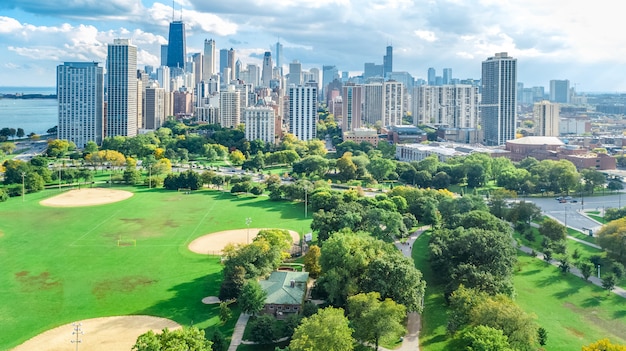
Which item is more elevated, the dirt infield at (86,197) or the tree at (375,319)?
the dirt infield at (86,197)

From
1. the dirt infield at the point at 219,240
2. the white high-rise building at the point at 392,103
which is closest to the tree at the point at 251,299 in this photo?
the dirt infield at the point at 219,240

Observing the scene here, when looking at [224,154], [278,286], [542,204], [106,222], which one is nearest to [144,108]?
[224,154]

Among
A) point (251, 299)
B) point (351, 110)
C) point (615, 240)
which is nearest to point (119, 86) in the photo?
point (351, 110)

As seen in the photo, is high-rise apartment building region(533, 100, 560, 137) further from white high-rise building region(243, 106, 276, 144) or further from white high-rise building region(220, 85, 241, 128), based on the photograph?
white high-rise building region(220, 85, 241, 128)

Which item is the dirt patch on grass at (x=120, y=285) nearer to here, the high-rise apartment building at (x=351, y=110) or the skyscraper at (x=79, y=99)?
the skyscraper at (x=79, y=99)

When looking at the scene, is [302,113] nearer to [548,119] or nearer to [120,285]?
[548,119]

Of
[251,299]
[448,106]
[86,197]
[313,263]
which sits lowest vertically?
[251,299]

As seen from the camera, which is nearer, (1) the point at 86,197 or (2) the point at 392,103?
(1) the point at 86,197
